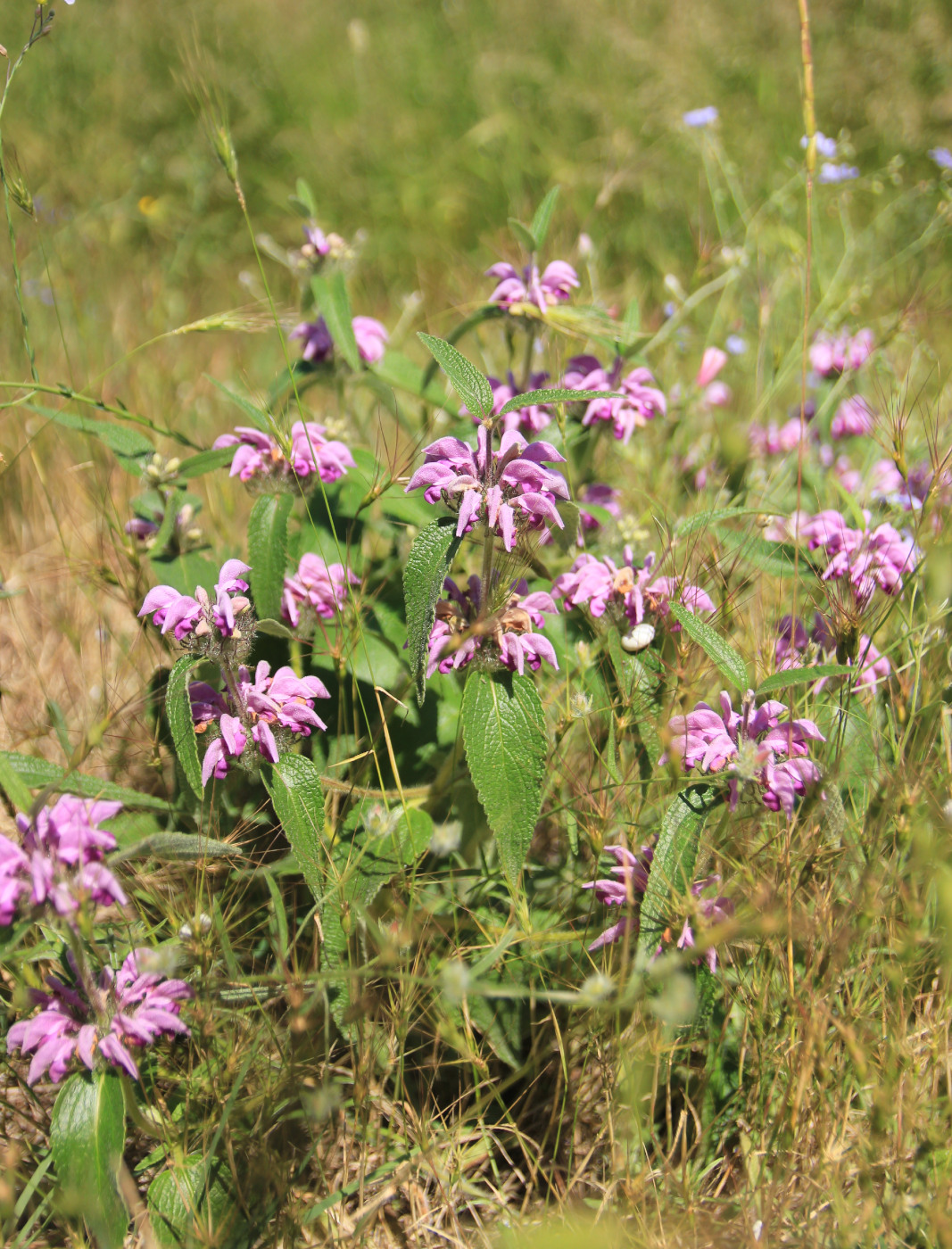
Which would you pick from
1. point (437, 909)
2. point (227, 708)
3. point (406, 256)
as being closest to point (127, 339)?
point (406, 256)

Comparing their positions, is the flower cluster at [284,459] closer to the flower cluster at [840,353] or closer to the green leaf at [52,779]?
the green leaf at [52,779]

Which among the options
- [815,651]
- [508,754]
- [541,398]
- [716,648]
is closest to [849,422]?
[815,651]

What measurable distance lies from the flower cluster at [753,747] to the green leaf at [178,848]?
766 mm

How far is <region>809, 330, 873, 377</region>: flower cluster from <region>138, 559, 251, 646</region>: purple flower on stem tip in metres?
2.15

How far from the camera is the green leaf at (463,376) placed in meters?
1.46

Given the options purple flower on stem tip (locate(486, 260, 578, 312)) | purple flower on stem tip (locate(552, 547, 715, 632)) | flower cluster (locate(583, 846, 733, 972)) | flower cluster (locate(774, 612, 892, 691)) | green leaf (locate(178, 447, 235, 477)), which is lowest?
flower cluster (locate(583, 846, 733, 972))

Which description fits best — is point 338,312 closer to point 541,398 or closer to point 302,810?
point 541,398

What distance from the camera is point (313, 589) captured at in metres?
1.97

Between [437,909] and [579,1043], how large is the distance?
0.39 meters

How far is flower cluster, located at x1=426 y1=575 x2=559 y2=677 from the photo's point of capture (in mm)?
1598

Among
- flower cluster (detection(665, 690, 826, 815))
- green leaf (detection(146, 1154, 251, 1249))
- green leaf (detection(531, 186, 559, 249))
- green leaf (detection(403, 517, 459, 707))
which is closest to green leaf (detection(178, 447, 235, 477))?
green leaf (detection(403, 517, 459, 707))

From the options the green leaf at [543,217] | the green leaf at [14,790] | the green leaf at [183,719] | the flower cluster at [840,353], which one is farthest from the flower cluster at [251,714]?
the flower cluster at [840,353]

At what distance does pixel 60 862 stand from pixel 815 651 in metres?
1.38

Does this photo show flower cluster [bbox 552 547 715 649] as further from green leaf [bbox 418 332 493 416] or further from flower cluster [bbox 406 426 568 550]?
green leaf [bbox 418 332 493 416]
